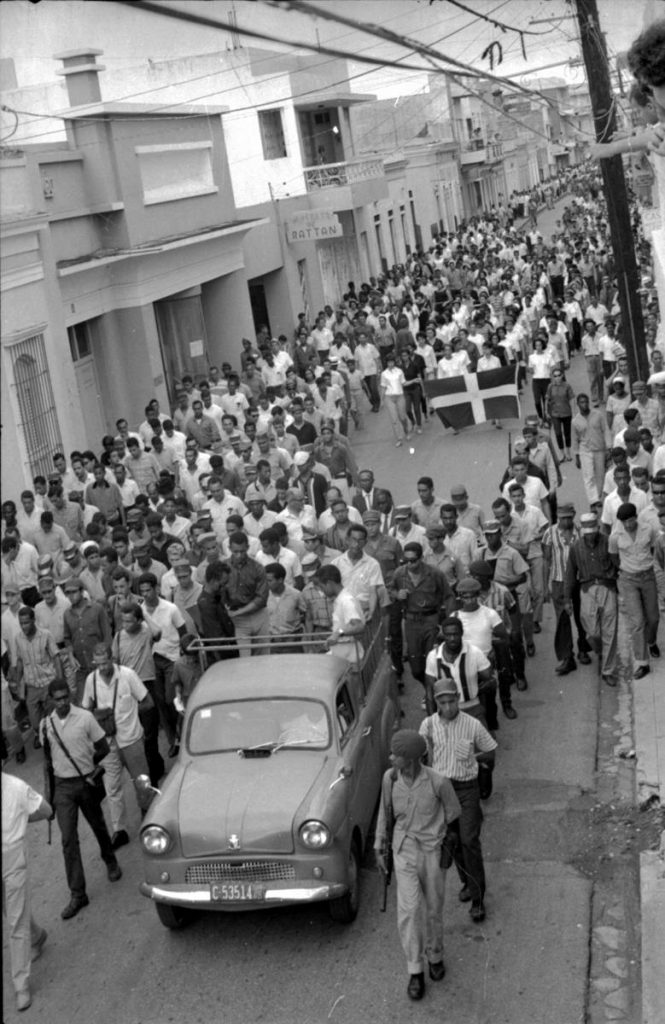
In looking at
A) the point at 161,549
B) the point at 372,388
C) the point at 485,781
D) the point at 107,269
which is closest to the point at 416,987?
the point at 485,781

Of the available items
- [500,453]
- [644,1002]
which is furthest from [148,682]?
[500,453]

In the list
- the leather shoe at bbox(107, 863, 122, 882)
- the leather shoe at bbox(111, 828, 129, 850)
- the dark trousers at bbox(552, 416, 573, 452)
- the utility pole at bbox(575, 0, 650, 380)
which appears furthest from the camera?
the dark trousers at bbox(552, 416, 573, 452)

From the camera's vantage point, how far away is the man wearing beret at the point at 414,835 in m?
7.48

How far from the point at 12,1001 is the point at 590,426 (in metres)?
10.2

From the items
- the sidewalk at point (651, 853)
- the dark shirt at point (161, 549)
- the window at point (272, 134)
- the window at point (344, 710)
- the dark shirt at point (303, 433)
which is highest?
the window at point (272, 134)

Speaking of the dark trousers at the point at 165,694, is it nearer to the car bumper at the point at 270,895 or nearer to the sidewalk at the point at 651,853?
the car bumper at the point at 270,895

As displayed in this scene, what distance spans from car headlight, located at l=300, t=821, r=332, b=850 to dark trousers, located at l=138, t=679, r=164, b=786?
8.11 ft

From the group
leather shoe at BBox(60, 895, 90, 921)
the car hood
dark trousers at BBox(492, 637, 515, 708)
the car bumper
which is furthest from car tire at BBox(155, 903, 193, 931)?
dark trousers at BBox(492, 637, 515, 708)

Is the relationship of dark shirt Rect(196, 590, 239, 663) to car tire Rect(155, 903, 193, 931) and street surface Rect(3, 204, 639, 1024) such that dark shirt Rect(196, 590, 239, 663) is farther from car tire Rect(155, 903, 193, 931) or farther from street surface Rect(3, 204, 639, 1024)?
car tire Rect(155, 903, 193, 931)

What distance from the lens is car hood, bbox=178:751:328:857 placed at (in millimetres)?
8148

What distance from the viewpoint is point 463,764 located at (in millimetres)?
8188

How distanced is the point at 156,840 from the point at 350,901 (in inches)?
48.7

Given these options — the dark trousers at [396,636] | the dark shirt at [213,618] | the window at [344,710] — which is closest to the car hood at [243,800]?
the window at [344,710]

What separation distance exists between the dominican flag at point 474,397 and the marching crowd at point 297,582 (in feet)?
8.94
